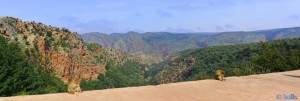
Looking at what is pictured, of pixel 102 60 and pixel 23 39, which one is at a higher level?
pixel 23 39

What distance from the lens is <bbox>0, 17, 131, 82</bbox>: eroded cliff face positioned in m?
79.7

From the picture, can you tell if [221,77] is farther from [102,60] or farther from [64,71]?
[102,60]

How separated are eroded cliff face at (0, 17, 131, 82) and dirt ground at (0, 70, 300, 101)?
58710 millimetres

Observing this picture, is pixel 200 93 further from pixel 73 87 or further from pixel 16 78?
pixel 16 78

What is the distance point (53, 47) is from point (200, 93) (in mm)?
78867

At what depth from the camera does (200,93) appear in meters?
17.8

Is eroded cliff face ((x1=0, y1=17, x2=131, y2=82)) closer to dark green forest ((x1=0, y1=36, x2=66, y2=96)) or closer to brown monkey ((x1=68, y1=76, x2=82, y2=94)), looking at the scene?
dark green forest ((x1=0, y1=36, x2=66, y2=96))

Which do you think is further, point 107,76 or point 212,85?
point 107,76

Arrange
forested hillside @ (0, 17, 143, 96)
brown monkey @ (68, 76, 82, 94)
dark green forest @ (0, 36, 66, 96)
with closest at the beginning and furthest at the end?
1. brown monkey @ (68, 76, 82, 94)
2. dark green forest @ (0, 36, 66, 96)
3. forested hillside @ (0, 17, 143, 96)

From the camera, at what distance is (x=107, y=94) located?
54.8ft

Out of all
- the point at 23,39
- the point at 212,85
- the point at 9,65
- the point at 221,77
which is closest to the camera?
the point at 212,85

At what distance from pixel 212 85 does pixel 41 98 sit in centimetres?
970

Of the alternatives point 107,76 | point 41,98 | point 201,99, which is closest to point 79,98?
point 41,98

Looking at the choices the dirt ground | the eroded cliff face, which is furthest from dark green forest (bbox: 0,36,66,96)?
the eroded cliff face
